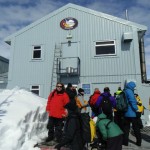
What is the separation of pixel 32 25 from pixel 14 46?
197 cm

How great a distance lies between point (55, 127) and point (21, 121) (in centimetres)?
105

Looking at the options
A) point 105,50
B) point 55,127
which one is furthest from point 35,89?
point 55,127

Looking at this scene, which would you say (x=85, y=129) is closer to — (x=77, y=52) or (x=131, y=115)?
(x=131, y=115)

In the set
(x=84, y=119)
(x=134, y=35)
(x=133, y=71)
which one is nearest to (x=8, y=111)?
(x=84, y=119)

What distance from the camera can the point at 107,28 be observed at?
16.0 m

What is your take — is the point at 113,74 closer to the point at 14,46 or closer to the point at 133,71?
the point at 133,71

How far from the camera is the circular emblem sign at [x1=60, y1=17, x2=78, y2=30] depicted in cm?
1653

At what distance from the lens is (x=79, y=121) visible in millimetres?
5641

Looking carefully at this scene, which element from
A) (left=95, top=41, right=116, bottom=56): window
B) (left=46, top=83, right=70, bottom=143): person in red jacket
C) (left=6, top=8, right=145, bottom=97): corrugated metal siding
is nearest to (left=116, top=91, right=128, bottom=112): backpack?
(left=46, top=83, right=70, bottom=143): person in red jacket

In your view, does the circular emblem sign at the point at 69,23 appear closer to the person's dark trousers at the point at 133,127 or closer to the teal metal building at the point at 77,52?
the teal metal building at the point at 77,52

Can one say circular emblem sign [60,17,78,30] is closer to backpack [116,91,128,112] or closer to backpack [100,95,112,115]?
backpack [100,95,112,115]

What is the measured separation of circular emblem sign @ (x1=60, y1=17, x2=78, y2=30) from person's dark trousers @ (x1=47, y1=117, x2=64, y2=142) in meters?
10.3

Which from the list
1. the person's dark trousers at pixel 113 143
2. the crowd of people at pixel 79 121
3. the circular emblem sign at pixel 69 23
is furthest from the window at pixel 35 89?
the person's dark trousers at pixel 113 143

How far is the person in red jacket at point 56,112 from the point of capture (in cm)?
722
